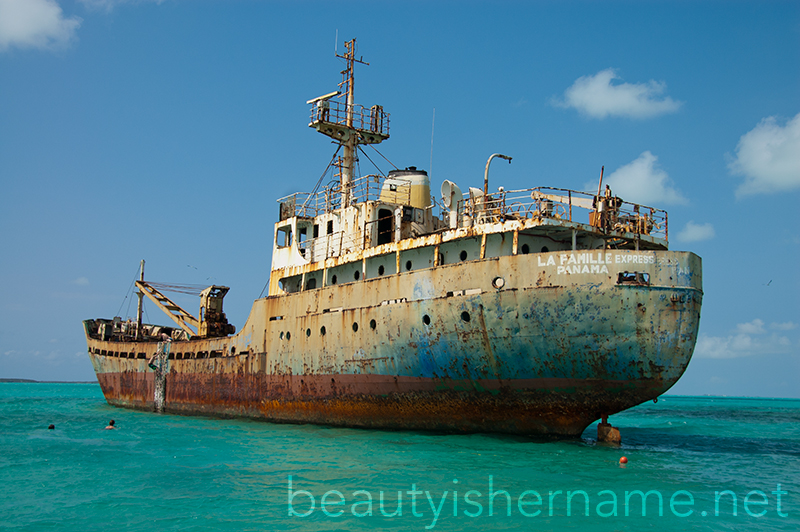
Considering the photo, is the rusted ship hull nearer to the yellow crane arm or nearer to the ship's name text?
the ship's name text

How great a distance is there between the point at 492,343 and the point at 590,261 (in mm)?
3193

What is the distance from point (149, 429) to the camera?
22.1 metres

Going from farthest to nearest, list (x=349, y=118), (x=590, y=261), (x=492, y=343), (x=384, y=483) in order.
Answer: (x=349, y=118) → (x=492, y=343) → (x=590, y=261) → (x=384, y=483)

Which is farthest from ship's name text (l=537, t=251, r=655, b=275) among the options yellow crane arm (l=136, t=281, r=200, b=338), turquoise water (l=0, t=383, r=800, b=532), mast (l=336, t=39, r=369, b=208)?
yellow crane arm (l=136, t=281, r=200, b=338)

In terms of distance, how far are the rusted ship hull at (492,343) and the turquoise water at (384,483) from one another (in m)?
0.91

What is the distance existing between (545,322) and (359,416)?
718cm

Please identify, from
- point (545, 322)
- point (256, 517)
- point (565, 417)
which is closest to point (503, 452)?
point (565, 417)

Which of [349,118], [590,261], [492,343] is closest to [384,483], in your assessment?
[492,343]

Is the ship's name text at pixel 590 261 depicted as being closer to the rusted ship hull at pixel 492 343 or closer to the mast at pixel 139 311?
the rusted ship hull at pixel 492 343

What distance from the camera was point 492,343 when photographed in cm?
1567

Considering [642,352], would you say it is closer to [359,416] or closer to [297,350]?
[359,416]

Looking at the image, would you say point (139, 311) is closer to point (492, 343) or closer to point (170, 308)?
point (170, 308)

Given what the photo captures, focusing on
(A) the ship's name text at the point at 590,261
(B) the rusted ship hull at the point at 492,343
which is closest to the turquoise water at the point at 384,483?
(B) the rusted ship hull at the point at 492,343

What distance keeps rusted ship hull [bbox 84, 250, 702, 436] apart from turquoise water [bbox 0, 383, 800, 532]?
3.00ft
